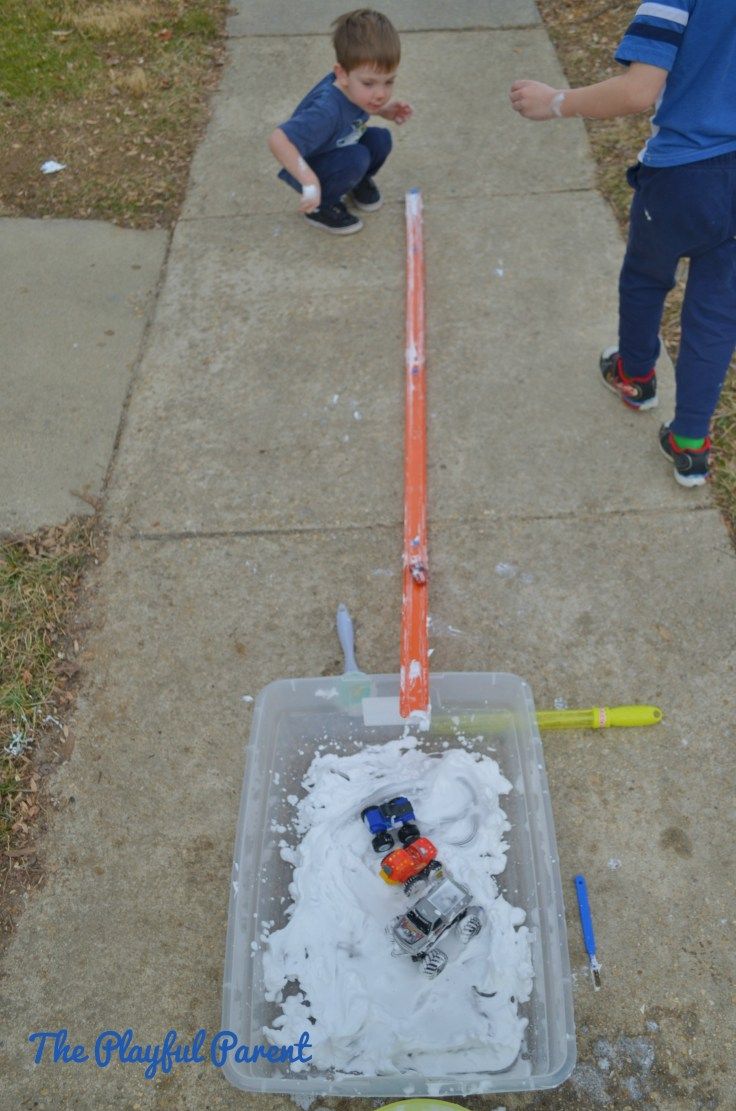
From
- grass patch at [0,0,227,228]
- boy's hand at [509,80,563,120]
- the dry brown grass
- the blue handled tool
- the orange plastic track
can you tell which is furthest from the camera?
the dry brown grass

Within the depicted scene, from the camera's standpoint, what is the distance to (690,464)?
9.00ft

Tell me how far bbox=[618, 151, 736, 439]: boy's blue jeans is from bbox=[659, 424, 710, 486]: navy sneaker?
58 millimetres

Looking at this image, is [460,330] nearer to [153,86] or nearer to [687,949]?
[687,949]

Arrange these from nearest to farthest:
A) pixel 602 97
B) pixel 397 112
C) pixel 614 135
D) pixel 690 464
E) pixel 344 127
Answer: pixel 602 97
pixel 690 464
pixel 344 127
pixel 397 112
pixel 614 135

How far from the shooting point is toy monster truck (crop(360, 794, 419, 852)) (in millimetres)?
2016

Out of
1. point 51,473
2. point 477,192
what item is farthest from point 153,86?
point 51,473

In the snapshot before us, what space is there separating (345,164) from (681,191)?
163 centimetres

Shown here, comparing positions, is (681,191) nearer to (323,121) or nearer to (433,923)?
(323,121)

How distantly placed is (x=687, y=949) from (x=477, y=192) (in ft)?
10.4

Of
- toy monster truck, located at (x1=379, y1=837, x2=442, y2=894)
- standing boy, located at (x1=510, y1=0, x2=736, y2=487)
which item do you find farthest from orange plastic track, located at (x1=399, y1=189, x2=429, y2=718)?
standing boy, located at (x1=510, y1=0, x2=736, y2=487)

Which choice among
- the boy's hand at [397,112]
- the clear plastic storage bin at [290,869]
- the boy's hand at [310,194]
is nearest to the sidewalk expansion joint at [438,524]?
the clear plastic storage bin at [290,869]

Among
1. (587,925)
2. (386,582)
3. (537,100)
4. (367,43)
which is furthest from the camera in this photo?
(367,43)

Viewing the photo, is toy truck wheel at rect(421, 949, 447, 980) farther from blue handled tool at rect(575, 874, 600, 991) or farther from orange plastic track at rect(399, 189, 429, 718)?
orange plastic track at rect(399, 189, 429, 718)

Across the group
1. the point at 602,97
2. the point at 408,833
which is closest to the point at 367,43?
the point at 602,97
